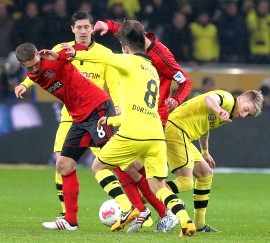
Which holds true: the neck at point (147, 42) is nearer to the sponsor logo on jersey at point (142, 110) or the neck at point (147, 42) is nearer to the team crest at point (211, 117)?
the team crest at point (211, 117)

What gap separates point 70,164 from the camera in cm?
1098

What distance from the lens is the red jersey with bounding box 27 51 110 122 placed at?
11.0 metres

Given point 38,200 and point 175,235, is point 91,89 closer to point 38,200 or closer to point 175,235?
point 175,235

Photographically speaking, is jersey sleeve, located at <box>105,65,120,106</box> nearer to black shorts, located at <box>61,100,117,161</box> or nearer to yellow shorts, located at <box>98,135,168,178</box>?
black shorts, located at <box>61,100,117,161</box>

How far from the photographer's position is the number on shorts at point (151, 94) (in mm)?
10044

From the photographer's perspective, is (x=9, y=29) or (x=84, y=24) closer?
(x=84, y=24)

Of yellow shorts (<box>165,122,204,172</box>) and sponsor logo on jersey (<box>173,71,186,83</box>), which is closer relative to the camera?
yellow shorts (<box>165,122,204,172</box>)

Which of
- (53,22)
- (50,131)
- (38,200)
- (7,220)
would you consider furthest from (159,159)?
(53,22)

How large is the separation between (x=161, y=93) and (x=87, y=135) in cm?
120

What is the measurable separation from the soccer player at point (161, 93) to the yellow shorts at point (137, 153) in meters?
0.62

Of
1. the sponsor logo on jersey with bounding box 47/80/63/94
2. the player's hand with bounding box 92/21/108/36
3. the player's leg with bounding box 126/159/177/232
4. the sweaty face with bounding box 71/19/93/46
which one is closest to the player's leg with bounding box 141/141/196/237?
the player's leg with bounding box 126/159/177/232

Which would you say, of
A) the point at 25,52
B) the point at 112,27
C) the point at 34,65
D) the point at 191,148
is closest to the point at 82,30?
the point at 112,27

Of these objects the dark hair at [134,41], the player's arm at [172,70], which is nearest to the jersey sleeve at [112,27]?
the player's arm at [172,70]

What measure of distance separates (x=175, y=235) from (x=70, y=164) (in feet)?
4.92
